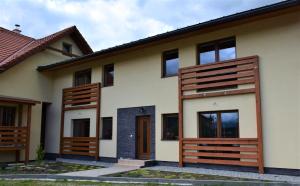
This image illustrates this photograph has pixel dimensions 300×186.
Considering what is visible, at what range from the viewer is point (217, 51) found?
38.4 feet

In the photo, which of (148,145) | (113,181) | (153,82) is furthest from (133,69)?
(113,181)

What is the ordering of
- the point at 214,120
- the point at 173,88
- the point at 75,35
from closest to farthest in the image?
the point at 214,120
the point at 173,88
the point at 75,35

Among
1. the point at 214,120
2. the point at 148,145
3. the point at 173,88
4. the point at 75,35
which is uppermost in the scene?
the point at 75,35

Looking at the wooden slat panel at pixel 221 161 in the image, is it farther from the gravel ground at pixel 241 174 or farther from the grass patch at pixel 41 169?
the grass patch at pixel 41 169

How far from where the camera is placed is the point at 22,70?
52.7 ft

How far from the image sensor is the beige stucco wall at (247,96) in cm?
969

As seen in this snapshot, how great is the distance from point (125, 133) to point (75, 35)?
875 centimetres

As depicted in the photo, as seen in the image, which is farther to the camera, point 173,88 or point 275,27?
point 173,88

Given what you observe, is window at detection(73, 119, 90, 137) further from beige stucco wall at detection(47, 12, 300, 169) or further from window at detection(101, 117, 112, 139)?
beige stucco wall at detection(47, 12, 300, 169)

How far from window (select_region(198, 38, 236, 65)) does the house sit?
4 centimetres

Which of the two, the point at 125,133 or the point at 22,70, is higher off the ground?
the point at 22,70

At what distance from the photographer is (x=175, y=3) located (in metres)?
17.2

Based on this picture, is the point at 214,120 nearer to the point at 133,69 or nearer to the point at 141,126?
the point at 141,126

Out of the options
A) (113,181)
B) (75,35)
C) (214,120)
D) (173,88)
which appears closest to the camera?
(113,181)
